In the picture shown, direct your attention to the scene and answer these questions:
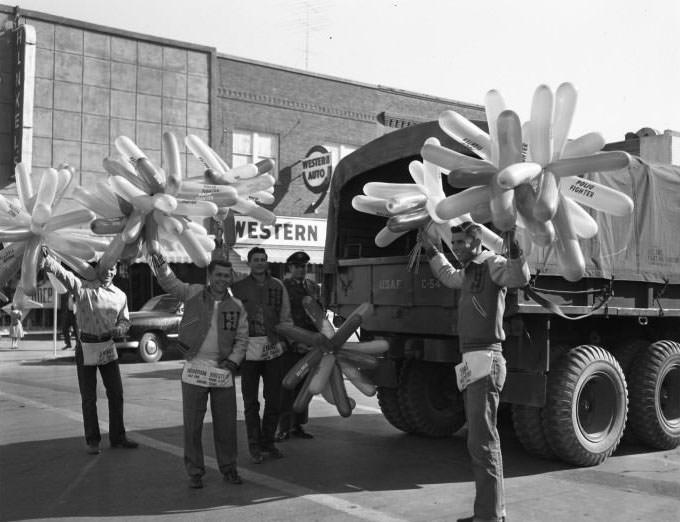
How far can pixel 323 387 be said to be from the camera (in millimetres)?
6578

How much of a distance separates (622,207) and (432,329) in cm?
253

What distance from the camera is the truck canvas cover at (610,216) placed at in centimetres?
726

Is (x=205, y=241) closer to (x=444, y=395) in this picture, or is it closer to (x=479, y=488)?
(x=479, y=488)

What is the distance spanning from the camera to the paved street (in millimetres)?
5691

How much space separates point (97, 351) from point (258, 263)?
1.87m

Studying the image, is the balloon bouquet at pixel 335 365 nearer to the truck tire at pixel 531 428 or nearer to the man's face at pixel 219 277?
the man's face at pixel 219 277

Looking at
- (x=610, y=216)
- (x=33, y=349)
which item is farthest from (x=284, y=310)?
(x=33, y=349)

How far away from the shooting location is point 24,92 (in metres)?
21.9

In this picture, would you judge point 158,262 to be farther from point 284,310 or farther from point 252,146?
point 252,146

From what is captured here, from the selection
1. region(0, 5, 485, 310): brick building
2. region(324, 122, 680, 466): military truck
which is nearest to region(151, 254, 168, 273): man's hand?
region(324, 122, 680, 466): military truck

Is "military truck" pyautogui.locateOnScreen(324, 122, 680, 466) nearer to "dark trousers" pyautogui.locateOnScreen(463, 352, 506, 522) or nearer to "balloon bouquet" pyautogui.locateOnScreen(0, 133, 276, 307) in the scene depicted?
"dark trousers" pyautogui.locateOnScreen(463, 352, 506, 522)

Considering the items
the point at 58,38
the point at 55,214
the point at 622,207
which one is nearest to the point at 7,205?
the point at 55,214

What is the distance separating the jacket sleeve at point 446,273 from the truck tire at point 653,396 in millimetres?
2859

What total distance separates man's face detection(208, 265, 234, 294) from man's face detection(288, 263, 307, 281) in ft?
6.62
